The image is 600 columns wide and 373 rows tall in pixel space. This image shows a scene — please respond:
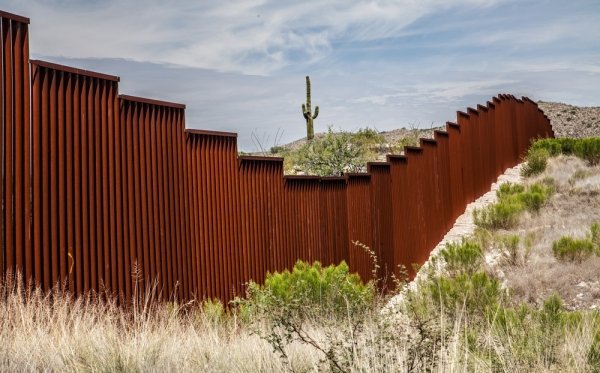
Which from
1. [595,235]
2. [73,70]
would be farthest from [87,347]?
[595,235]

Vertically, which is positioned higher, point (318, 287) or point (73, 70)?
point (73, 70)

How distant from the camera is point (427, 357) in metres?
5.61

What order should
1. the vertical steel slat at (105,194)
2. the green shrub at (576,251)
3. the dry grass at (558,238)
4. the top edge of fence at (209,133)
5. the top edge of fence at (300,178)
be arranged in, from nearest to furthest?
the vertical steel slat at (105,194), the top edge of fence at (209,133), the top edge of fence at (300,178), the dry grass at (558,238), the green shrub at (576,251)

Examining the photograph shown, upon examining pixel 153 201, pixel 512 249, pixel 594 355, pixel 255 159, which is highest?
pixel 255 159

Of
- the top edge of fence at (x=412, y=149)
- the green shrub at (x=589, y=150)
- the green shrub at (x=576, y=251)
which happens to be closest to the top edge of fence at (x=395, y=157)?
the top edge of fence at (x=412, y=149)

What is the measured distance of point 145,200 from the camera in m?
9.07

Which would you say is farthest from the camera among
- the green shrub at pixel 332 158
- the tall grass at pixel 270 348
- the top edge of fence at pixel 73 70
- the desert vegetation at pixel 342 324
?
the green shrub at pixel 332 158

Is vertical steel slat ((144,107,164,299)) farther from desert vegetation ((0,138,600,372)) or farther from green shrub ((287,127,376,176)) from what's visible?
green shrub ((287,127,376,176))

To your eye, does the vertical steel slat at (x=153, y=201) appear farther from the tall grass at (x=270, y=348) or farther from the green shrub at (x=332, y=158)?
the green shrub at (x=332, y=158)

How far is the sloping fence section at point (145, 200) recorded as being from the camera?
7.52 m

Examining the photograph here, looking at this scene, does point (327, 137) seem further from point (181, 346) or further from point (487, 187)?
point (181, 346)

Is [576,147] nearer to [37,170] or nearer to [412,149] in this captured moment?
[412,149]

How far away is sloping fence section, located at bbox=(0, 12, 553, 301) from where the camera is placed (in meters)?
7.52

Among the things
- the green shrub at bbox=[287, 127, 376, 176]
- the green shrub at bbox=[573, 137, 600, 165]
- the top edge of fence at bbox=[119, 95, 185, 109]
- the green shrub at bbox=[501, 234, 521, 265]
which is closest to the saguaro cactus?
the green shrub at bbox=[287, 127, 376, 176]
